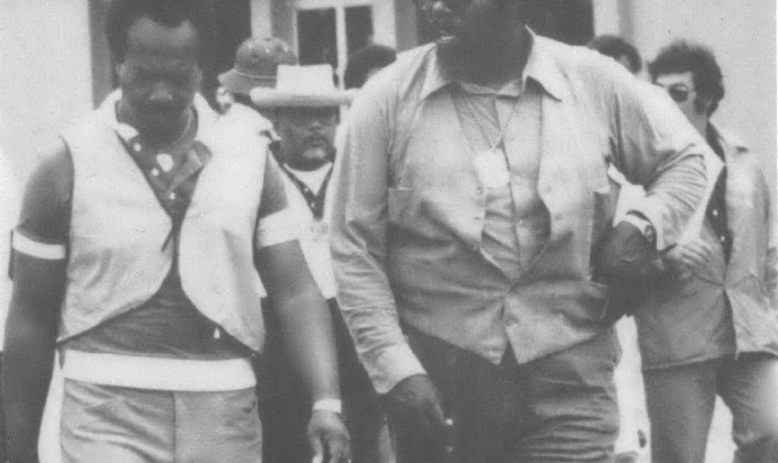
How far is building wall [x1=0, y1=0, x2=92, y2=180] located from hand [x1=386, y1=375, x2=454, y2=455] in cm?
923

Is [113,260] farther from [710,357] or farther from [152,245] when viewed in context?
[710,357]

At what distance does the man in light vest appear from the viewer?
4.76 m

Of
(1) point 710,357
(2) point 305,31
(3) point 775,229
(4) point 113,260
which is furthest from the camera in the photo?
(2) point 305,31

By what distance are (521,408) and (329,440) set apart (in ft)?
1.60

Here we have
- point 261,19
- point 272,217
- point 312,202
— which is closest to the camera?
point 272,217

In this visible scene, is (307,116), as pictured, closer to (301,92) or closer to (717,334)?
(301,92)

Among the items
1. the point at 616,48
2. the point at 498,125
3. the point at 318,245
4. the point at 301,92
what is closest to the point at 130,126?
the point at 498,125

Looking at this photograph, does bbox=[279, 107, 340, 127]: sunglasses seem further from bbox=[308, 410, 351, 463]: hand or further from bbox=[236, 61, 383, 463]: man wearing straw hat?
bbox=[308, 410, 351, 463]: hand

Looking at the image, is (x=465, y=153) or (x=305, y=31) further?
(x=305, y=31)

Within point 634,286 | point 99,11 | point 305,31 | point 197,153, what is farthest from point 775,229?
point 99,11

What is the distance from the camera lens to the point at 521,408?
Answer: 15.9 ft

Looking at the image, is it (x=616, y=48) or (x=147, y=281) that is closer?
(x=147, y=281)

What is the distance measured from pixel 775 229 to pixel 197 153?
297cm

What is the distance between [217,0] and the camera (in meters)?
14.7
